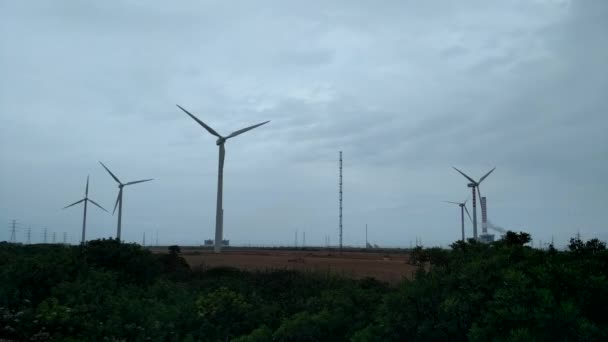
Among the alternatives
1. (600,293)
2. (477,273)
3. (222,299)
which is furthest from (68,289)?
(600,293)

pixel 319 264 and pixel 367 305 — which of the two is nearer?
pixel 367 305

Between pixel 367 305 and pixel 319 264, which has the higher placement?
pixel 367 305

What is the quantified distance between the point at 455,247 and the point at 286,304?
4.77 m

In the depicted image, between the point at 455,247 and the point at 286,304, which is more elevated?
the point at 455,247

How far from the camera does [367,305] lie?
10.8 m

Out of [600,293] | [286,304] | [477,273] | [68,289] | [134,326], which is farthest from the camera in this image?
[68,289]

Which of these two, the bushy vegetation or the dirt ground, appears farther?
the dirt ground

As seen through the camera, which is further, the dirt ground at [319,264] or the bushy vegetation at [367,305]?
the dirt ground at [319,264]

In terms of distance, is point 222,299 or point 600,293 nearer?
point 600,293

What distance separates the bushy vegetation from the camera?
729 centimetres

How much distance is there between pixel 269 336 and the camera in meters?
10.5

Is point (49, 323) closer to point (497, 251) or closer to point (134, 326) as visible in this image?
point (134, 326)

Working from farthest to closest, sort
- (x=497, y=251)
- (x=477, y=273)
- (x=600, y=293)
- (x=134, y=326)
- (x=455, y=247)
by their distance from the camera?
(x=134, y=326) → (x=455, y=247) → (x=497, y=251) → (x=477, y=273) → (x=600, y=293)

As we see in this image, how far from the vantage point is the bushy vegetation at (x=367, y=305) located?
729cm
